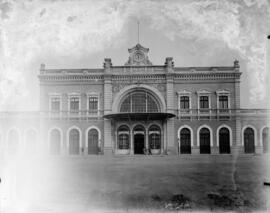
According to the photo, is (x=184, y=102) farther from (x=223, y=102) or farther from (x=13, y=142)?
(x=13, y=142)

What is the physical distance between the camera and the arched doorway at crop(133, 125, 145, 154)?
10149 mm

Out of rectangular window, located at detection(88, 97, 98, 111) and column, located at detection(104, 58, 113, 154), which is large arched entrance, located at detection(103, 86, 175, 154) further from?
rectangular window, located at detection(88, 97, 98, 111)

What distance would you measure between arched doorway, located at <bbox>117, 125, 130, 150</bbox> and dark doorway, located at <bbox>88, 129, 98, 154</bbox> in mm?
1040

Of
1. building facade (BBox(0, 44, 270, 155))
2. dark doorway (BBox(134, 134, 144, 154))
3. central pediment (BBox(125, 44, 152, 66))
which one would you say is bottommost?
dark doorway (BBox(134, 134, 144, 154))

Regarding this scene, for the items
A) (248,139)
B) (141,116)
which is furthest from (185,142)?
(141,116)

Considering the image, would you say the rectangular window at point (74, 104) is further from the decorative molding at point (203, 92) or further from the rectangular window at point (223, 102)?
the rectangular window at point (223, 102)

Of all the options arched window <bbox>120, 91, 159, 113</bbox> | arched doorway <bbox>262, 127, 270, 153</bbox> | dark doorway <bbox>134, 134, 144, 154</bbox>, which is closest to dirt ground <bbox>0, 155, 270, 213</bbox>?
arched doorway <bbox>262, 127, 270, 153</bbox>

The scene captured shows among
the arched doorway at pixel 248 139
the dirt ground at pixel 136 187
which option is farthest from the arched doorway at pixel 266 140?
the dirt ground at pixel 136 187

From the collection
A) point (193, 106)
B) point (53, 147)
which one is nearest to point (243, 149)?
point (193, 106)

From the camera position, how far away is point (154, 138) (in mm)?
9977

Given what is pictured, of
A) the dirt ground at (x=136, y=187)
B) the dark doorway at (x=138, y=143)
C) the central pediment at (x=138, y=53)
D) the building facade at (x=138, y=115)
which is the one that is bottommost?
the dirt ground at (x=136, y=187)

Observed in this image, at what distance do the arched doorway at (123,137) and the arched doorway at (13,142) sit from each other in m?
3.86

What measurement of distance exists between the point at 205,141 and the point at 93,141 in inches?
132

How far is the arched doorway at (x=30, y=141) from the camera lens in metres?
6.83
